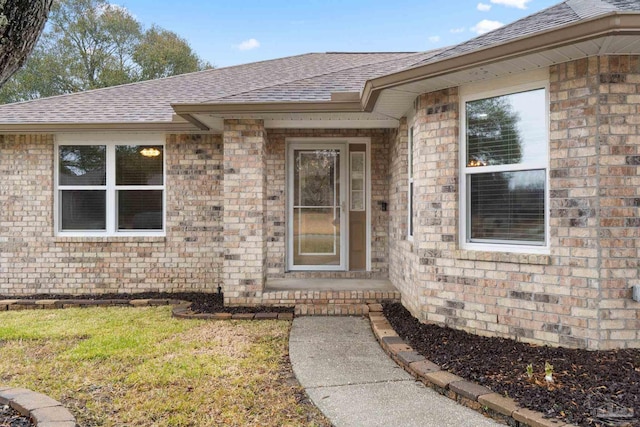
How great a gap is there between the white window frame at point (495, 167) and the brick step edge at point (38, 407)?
3741 mm

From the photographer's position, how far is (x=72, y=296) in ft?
23.1

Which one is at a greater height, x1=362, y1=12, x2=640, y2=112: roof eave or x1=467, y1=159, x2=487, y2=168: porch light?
x1=362, y1=12, x2=640, y2=112: roof eave

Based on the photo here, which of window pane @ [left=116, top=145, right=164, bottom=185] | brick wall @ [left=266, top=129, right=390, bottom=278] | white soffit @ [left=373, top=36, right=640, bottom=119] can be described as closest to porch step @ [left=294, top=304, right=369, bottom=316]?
brick wall @ [left=266, top=129, right=390, bottom=278]

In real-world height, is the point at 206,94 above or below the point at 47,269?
above

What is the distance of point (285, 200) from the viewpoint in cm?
726

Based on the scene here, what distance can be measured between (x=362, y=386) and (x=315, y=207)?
14.0 feet

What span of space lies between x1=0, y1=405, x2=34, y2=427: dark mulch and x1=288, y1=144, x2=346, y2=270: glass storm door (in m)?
4.80

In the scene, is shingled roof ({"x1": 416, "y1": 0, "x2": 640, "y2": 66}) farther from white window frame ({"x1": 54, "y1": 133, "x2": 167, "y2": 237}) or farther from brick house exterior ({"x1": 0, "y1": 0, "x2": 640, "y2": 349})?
white window frame ({"x1": 54, "y1": 133, "x2": 167, "y2": 237})

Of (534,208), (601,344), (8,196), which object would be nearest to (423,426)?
(601,344)

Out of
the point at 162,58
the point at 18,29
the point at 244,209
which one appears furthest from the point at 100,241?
the point at 162,58

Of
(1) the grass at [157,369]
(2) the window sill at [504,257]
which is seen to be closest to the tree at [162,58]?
(1) the grass at [157,369]

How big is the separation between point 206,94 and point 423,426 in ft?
20.1

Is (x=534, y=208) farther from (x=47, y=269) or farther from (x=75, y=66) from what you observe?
(x=75, y=66)

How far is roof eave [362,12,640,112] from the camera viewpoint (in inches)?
125
